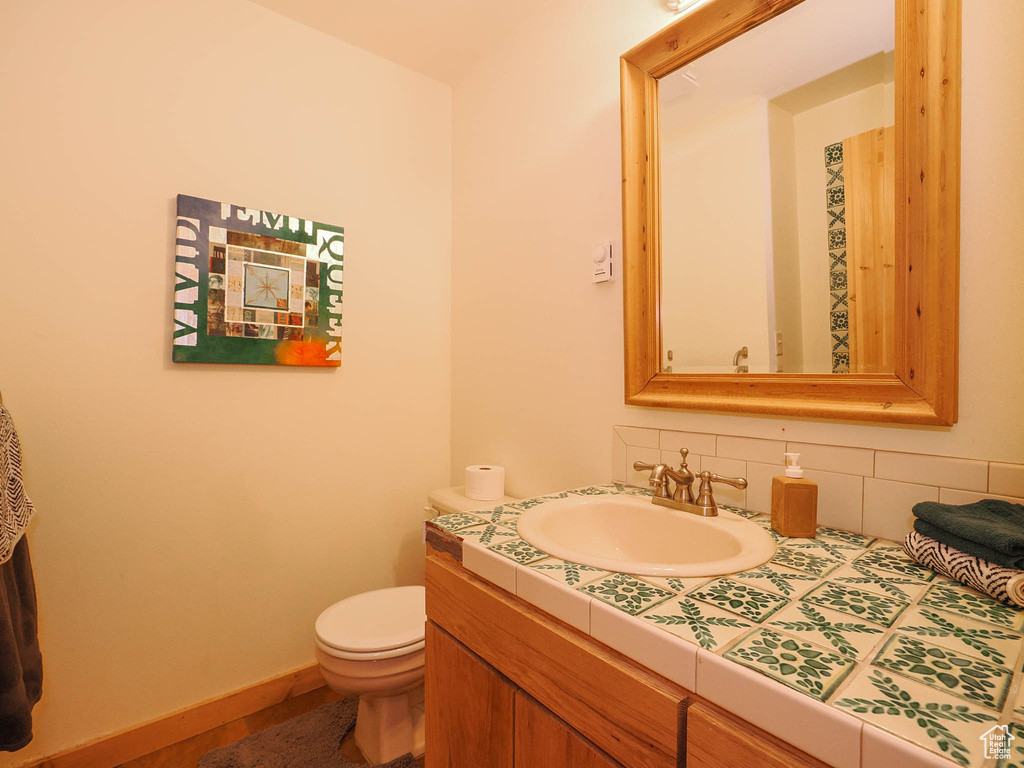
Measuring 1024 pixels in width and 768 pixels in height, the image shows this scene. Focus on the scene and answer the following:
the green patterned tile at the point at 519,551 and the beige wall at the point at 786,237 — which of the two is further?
the beige wall at the point at 786,237

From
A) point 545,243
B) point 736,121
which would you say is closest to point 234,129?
point 545,243

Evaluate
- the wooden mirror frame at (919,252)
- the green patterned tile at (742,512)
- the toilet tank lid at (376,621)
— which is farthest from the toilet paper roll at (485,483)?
the wooden mirror frame at (919,252)

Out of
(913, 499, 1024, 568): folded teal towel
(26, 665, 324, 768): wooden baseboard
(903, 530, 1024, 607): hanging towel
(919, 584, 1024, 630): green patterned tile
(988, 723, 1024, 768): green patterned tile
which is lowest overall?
(26, 665, 324, 768): wooden baseboard

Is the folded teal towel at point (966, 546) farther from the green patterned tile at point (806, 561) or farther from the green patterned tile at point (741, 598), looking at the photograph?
the green patterned tile at point (741, 598)

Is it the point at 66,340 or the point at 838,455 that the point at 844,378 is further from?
the point at 66,340

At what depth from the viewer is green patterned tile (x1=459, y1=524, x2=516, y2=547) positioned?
85 cm

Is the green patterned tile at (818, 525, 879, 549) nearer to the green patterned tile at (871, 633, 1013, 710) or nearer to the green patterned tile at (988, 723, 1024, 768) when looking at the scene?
the green patterned tile at (871, 633, 1013, 710)

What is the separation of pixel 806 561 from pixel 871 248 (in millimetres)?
568

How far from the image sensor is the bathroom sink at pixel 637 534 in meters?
0.81

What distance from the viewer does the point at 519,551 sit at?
31.3 inches

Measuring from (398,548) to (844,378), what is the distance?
1593mm

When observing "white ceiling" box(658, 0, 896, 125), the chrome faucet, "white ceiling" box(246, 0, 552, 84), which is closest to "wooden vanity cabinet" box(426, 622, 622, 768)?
the chrome faucet

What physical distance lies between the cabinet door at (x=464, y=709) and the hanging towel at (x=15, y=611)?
0.84m

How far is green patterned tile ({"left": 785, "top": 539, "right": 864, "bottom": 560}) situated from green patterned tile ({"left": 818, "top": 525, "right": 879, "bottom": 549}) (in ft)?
0.05
